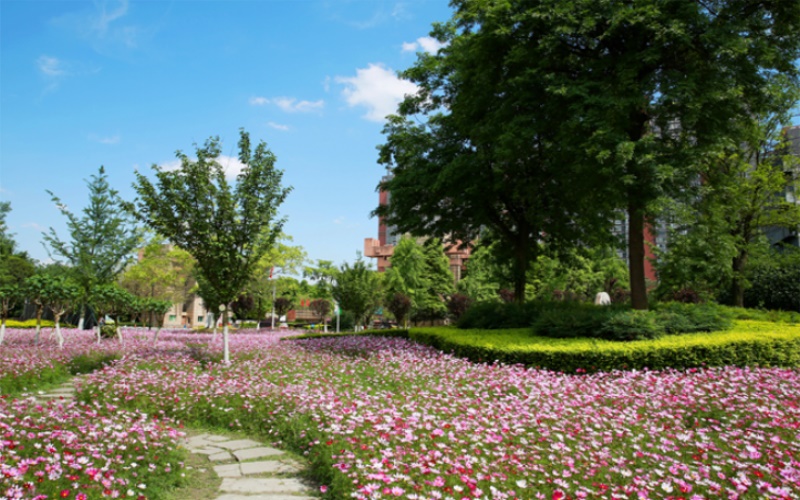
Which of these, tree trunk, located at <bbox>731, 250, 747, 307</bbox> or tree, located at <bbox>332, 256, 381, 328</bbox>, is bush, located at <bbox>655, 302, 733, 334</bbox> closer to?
tree trunk, located at <bbox>731, 250, 747, 307</bbox>

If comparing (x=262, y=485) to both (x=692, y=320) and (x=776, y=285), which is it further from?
(x=776, y=285)

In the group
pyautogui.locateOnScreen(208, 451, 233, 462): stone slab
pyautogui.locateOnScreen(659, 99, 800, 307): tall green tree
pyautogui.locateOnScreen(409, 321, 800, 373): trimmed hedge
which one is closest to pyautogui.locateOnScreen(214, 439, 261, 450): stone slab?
pyautogui.locateOnScreen(208, 451, 233, 462): stone slab

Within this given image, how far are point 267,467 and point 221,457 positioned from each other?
2.49ft

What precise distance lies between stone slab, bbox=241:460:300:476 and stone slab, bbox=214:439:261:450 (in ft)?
2.28

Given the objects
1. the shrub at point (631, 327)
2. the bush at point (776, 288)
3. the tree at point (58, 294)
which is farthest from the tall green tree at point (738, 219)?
the tree at point (58, 294)

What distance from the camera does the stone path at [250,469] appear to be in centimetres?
453

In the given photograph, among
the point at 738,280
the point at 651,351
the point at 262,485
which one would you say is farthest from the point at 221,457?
the point at 738,280

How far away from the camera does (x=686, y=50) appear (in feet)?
39.9

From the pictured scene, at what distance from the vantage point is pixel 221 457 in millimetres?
5637

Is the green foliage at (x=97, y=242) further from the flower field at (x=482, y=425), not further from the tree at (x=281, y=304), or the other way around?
the tree at (x=281, y=304)

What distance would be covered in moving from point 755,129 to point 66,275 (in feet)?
71.2

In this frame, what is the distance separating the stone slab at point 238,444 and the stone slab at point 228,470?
2.17 ft

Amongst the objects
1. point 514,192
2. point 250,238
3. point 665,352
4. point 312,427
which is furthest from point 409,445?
point 514,192

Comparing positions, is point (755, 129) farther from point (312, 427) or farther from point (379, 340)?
point (312, 427)
